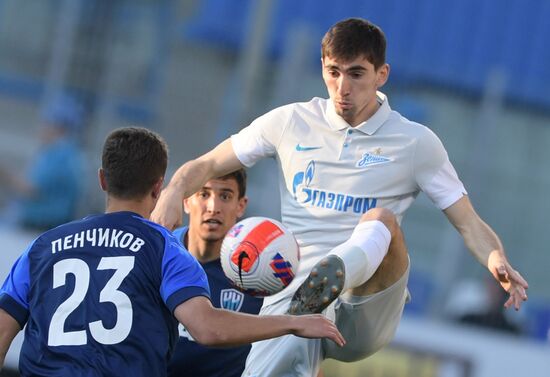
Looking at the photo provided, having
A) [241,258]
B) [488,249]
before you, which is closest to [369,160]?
[488,249]

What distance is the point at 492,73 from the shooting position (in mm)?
9805

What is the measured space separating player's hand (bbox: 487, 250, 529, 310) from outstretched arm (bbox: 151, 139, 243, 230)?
4.36 ft

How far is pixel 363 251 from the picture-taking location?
4609mm

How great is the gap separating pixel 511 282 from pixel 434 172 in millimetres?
660

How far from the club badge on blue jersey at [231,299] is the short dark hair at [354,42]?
57.1 inches

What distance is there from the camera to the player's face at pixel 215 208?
234 inches

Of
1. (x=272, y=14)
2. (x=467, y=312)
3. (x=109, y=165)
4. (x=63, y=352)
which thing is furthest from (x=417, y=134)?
(x=272, y=14)

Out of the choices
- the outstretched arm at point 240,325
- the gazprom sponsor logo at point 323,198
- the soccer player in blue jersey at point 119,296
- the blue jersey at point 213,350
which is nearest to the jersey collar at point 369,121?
the gazprom sponsor logo at point 323,198

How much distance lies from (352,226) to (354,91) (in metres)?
0.61

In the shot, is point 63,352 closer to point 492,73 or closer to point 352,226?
point 352,226

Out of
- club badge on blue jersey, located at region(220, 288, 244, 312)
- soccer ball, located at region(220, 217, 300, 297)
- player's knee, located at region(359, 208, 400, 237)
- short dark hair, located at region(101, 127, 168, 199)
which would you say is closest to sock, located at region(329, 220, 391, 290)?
player's knee, located at region(359, 208, 400, 237)

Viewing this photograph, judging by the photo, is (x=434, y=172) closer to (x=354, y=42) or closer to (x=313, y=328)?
(x=354, y=42)

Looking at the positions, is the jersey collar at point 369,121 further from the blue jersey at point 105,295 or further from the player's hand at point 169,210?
the blue jersey at point 105,295

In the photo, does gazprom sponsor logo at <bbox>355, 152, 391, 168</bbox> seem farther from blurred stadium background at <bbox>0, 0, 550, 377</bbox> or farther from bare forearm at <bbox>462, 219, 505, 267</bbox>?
blurred stadium background at <bbox>0, 0, 550, 377</bbox>
